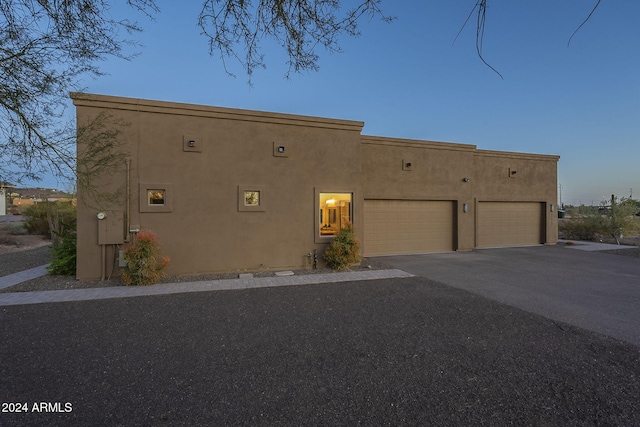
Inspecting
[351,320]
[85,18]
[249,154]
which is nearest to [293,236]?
[249,154]

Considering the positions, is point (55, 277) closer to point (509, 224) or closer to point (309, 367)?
point (309, 367)

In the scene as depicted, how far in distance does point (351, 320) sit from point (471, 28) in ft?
12.7

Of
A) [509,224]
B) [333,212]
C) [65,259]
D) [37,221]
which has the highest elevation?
[333,212]

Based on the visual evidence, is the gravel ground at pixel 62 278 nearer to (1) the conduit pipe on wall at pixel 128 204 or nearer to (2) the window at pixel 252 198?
(1) the conduit pipe on wall at pixel 128 204

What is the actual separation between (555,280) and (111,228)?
11074mm

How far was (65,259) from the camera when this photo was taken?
23.7ft

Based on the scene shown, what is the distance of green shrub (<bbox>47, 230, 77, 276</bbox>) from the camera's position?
7.24 meters

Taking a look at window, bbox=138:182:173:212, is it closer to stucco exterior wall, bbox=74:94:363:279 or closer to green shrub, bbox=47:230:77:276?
stucco exterior wall, bbox=74:94:363:279

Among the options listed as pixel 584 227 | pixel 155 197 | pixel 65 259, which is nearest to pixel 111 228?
pixel 155 197

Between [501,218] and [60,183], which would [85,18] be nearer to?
[60,183]

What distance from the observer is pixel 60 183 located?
4.59 meters

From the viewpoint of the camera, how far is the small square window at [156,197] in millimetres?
7352

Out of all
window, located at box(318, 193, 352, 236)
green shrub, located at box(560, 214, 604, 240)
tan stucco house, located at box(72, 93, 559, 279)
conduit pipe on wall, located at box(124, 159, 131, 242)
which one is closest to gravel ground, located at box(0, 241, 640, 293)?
tan stucco house, located at box(72, 93, 559, 279)

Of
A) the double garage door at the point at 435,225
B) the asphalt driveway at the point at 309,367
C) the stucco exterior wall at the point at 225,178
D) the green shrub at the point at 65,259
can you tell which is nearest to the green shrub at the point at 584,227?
the double garage door at the point at 435,225
